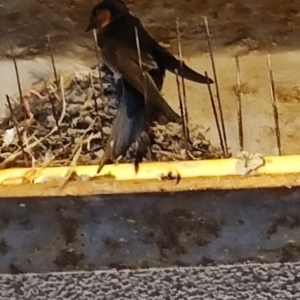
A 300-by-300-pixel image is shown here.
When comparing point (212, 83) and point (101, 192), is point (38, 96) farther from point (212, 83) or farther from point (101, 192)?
point (101, 192)

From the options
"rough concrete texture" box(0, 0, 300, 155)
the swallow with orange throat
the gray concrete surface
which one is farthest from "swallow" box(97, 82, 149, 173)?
"rough concrete texture" box(0, 0, 300, 155)

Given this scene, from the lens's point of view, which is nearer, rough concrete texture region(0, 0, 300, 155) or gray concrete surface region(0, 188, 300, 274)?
gray concrete surface region(0, 188, 300, 274)

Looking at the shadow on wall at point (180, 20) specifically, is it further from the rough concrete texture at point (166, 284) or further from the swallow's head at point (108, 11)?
the rough concrete texture at point (166, 284)

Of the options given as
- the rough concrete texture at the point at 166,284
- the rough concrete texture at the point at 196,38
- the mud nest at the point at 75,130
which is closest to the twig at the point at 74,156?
the mud nest at the point at 75,130

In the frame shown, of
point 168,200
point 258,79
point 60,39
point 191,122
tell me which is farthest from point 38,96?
point 168,200

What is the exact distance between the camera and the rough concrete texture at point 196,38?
117cm

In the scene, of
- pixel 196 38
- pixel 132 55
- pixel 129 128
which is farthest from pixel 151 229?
pixel 196 38

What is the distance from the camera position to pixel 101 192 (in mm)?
716

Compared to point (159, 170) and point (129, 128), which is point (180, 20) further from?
point (159, 170)

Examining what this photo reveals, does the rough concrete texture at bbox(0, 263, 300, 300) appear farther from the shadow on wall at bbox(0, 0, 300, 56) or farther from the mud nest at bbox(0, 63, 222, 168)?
the shadow on wall at bbox(0, 0, 300, 56)

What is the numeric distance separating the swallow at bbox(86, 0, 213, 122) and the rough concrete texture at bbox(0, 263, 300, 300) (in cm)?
20

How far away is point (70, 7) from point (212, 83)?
27cm

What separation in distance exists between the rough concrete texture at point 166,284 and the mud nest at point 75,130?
0.45ft

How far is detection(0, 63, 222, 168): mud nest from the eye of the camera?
93 centimetres
